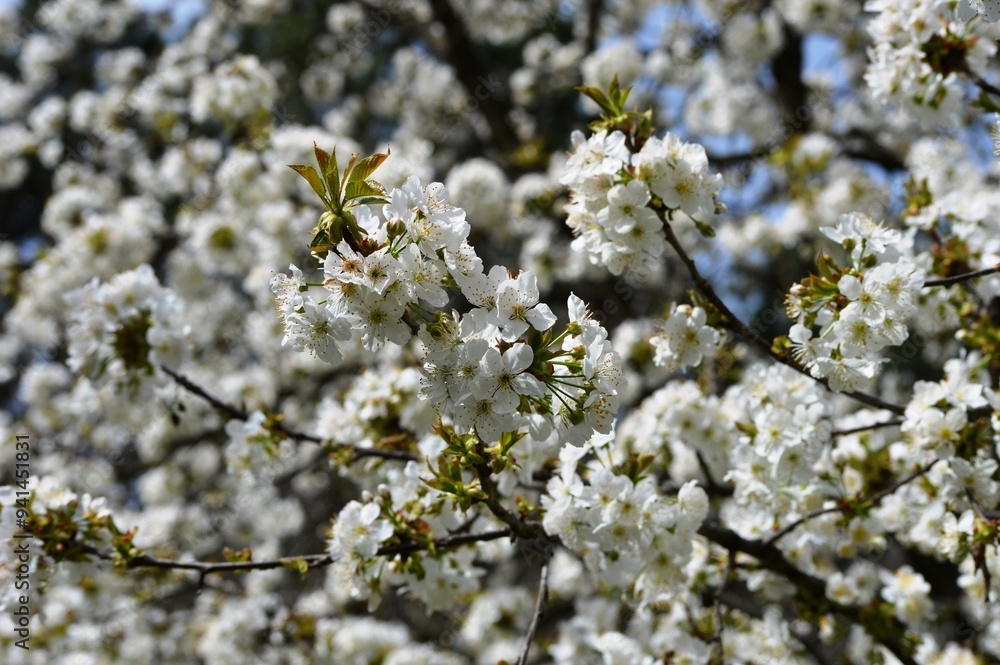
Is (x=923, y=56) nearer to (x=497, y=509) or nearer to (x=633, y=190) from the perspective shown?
(x=633, y=190)

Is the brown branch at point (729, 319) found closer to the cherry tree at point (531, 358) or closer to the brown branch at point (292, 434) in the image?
the cherry tree at point (531, 358)

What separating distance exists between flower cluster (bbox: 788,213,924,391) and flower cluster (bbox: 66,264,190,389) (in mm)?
2080

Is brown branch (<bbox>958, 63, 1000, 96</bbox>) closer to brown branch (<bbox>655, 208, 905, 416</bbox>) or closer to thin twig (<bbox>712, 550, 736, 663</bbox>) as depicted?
brown branch (<bbox>655, 208, 905, 416</bbox>)

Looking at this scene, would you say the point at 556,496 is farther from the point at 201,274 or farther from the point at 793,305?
the point at 201,274

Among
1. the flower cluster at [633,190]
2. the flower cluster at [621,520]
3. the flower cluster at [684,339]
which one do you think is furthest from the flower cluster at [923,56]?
the flower cluster at [621,520]

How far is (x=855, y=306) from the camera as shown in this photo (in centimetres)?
170

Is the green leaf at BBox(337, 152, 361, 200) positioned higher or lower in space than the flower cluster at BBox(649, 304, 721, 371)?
lower

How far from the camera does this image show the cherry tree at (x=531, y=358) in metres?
1.59

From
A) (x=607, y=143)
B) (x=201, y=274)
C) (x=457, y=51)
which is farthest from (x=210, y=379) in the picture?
(x=607, y=143)

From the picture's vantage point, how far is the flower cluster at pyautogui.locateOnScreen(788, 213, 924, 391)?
1687mm

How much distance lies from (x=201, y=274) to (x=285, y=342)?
13.2ft

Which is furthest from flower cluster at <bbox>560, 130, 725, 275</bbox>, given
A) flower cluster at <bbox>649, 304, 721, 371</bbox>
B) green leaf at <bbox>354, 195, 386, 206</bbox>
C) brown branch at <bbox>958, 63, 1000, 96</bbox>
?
brown branch at <bbox>958, 63, 1000, 96</bbox>

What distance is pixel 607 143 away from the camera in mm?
1778

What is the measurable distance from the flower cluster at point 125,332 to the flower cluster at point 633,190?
1628 millimetres
